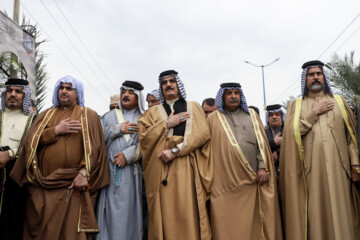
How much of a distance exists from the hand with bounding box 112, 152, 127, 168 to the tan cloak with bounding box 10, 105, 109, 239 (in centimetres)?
13

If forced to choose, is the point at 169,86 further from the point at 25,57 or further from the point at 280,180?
the point at 25,57

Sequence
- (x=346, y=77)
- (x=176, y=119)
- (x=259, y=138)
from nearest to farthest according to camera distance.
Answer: (x=176, y=119), (x=259, y=138), (x=346, y=77)

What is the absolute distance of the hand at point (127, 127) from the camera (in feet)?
13.8

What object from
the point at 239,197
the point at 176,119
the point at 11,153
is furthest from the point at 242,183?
the point at 11,153

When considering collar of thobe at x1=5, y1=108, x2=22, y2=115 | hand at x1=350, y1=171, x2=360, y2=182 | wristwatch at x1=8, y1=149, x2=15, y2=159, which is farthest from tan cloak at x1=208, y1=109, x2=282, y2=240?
collar of thobe at x1=5, y1=108, x2=22, y2=115

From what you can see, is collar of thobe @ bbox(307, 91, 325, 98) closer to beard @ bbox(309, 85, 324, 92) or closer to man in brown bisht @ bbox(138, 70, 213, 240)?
beard @ bbox(309, 85, 324, 92)

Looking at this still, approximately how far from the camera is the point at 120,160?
4.02 meters

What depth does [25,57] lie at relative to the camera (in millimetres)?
9508

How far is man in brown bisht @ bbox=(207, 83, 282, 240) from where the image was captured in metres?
3.79

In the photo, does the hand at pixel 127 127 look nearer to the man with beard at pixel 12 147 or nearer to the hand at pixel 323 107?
the man with beard at pixel 12 147

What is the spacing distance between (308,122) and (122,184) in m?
2.31

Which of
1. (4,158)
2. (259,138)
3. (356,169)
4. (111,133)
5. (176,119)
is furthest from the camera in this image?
(111,133)

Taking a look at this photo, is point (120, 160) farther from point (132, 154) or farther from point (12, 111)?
point (12, 111)

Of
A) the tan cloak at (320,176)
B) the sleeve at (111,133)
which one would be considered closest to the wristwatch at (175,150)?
the sleeve at (111,133)
